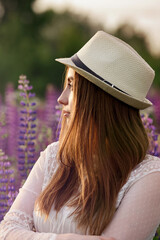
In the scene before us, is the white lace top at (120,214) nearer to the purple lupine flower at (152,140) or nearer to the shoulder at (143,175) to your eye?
the shoulder at (143,175)

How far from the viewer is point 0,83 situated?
15023mm

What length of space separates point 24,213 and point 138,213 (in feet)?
1.65

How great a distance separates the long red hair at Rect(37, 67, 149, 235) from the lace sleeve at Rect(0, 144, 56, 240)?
0.34 feet

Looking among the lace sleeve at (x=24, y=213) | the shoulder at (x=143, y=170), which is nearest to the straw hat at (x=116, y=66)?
the shoulder at (x=143, y=170)

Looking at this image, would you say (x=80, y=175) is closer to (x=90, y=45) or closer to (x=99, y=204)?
(x=99, y=204)

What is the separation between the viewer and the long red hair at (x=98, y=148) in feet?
5.84

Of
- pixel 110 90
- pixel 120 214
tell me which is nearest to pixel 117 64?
pixel 110 90

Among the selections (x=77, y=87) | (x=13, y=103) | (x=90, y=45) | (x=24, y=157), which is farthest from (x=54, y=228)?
(x=13, y=103)

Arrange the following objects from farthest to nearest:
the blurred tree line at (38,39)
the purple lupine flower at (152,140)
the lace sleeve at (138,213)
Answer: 1. the blurred tree line at (38,39)
2. the purple lupine flower at (152,140)
3. the lace sleeve at (138,213)

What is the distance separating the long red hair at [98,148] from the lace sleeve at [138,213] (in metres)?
0.05

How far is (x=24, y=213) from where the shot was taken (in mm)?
1924

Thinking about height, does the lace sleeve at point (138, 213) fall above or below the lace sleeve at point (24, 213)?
above

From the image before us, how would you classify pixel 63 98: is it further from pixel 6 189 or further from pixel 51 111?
pixel 51 111

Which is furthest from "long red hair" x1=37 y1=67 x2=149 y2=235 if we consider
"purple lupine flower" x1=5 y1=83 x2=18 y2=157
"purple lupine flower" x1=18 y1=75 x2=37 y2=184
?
"purple lupine flower" x1=5 y1=83 x2=18 y2=157
